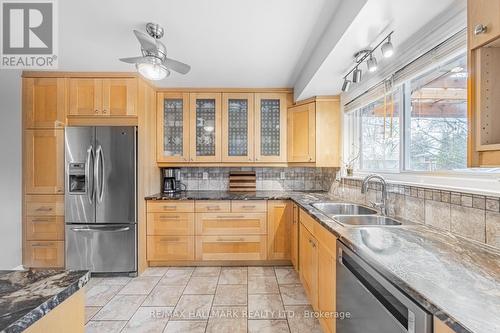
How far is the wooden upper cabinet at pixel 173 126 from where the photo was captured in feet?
11.3

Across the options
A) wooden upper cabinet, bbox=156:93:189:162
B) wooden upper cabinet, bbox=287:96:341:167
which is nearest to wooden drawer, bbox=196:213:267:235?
wooden upper cabinet, bbox=156:93:189:162

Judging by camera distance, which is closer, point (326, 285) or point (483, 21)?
point (483, 21)

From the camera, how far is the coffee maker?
11.7 ft

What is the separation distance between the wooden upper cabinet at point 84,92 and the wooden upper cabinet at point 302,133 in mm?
2405

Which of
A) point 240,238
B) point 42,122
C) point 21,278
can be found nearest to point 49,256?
point 42,122

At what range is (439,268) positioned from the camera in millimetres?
969

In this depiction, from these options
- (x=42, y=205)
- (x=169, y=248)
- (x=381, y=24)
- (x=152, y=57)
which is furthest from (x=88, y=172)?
(x=381, y=24)

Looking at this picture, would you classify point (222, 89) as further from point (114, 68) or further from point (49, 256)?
point (49, 256)

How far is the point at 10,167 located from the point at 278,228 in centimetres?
320

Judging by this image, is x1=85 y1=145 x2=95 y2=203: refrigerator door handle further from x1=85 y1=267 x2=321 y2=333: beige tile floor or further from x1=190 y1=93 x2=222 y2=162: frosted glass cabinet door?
x1=190 y1=93 x2=222 y2=162: frosted glass cabinet door

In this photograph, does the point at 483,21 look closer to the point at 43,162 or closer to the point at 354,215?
the point at 354,215

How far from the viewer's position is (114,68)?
2.82 meters

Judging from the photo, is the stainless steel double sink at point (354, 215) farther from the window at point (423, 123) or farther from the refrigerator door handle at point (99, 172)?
the refrigerator door handle at point (99, 172)

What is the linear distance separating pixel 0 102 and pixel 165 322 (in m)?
3.01
